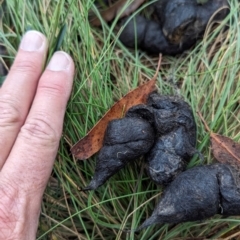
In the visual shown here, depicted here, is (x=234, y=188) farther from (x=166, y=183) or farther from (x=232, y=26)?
(x=232, y=26)

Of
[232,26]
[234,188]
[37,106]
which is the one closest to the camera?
[234,188]

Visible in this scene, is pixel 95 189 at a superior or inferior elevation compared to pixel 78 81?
inferior

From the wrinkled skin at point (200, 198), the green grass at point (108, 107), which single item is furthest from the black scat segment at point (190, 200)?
the green grass at point (108, 107)

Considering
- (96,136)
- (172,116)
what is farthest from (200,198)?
(96,136)

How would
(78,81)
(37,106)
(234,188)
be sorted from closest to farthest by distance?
(234,188) → (37,106) → (78,81)

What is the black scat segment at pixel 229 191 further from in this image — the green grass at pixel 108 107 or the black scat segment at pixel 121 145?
the black scat segment at pixel 121 145

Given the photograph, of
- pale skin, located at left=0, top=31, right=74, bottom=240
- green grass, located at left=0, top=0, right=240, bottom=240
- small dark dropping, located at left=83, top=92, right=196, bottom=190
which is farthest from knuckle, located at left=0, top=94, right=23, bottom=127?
small dark dropping, located at left=83, top=92, right=196, bottom=190

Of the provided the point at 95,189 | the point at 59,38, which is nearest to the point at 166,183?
the point at 95,189
